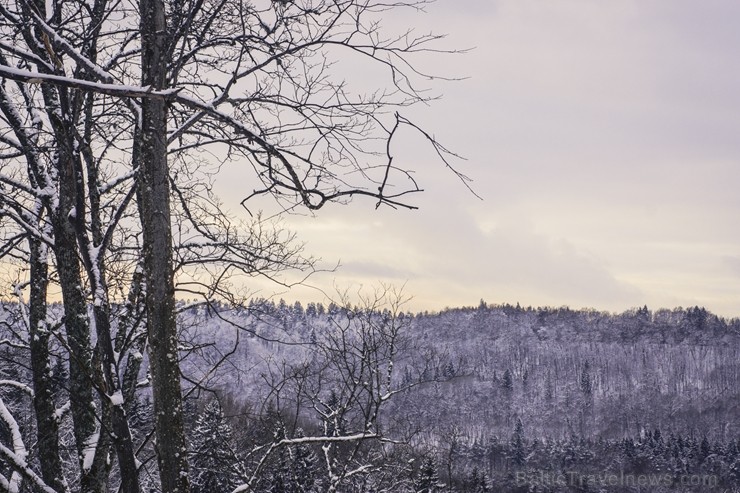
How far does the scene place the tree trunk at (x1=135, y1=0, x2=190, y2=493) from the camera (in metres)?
2.93

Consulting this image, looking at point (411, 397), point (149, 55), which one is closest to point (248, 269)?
point (149, 55)

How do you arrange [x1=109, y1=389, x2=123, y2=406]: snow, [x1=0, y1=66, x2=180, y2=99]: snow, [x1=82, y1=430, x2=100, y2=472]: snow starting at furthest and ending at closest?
[x1=82, y1=430, x2=100, y2=472]: snow < [x1=109, y1=389, x2=123, y2=406]: snow < [x1=0, y1=66, x2=180, y2=99]: snow

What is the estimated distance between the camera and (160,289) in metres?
2.98

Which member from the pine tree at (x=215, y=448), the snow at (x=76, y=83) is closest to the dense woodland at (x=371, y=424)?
the pine tree at (x=215, y=448)

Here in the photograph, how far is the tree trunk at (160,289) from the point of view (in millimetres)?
2926

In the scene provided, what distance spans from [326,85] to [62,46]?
1392 millimetres

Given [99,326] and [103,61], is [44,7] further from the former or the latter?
[99,326]

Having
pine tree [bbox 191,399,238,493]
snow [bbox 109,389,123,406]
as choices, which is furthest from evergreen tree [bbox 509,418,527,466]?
snow [bbox 109,389,123,406]

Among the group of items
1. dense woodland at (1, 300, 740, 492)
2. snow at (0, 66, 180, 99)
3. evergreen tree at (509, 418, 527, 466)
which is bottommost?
evergreen tree at (509, 418, 527, 466)

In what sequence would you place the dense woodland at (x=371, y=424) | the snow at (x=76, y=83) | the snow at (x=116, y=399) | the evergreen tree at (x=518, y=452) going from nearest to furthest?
the snow at (x=76, y=83) < the snow at (x=116, y=399) < the dense woodland at (x=371, y=424) < the evergreen tree at (x=518, y=452)

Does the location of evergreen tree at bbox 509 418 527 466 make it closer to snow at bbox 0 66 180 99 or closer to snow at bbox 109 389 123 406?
snow at bbox 109 389 123 406

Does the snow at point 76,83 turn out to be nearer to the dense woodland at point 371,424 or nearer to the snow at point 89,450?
the dense woodland at point 371,424

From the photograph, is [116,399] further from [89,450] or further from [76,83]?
[76,83]

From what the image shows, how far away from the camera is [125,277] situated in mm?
4543
